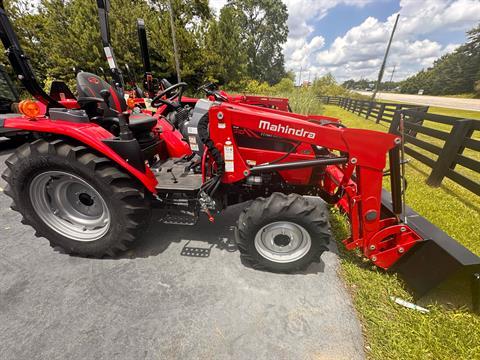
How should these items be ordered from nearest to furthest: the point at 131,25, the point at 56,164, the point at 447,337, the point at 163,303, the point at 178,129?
the point at 447,337 → the point at 163,303 → the point at 56,164 → the point at 178,129 → the point at 131,25

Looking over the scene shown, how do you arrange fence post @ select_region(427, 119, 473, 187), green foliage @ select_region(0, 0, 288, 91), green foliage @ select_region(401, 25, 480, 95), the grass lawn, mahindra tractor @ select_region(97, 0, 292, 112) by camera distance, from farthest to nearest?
green foliage @ select_region(401, 25, 480, 95) < green foliage @ select_region(0, 0, 288, 91) < fence post @ select_region(427, 119, 473, 187) < mahindra tractor @ select_region(97, 0, 292, 112) < the grass lawn

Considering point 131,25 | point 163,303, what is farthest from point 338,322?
point 131,25

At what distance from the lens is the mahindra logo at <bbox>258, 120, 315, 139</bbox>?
1873 millimetres

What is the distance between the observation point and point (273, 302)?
71.9 inches

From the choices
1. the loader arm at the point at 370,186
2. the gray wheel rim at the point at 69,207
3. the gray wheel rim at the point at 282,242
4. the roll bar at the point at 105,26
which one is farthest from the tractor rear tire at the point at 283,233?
the roll bar at the point at 105,26

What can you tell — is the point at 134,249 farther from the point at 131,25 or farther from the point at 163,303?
the point at 131,25

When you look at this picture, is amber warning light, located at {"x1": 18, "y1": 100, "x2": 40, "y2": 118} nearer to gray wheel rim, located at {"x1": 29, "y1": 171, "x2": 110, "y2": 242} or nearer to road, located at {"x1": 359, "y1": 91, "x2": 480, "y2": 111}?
gray wheel rim, located at {"x1": 29, "y1": 171, "x2": 110, "y2": 242}

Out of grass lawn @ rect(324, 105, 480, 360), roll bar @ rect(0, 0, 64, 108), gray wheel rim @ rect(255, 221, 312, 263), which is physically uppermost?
roll bar @ rect(0, 0, 64, 108)

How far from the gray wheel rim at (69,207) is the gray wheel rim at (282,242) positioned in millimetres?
1474

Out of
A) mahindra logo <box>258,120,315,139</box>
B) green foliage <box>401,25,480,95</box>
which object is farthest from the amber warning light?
green foliage <box>401,25,480,95</box>

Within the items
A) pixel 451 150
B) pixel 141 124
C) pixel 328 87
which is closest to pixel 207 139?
pixel 141 124

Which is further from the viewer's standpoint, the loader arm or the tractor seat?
the tractor seat

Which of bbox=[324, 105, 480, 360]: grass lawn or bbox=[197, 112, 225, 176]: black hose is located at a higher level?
bbox=[197, 112, 225, 176]: black hose

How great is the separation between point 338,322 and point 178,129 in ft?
9.81
